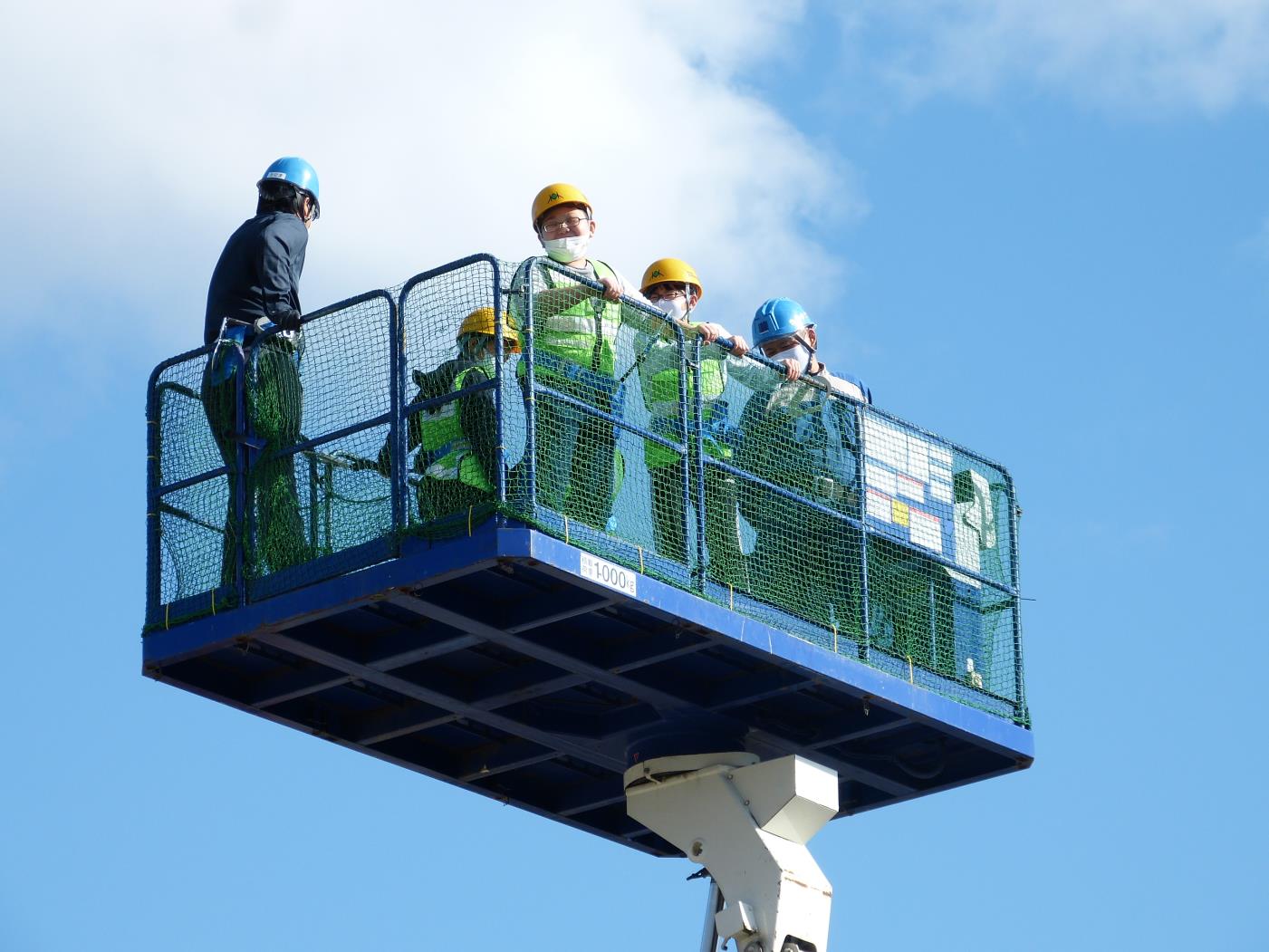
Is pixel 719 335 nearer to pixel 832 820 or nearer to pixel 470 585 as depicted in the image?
pixel 470 585

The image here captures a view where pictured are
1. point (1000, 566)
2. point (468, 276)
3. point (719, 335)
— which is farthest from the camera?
point (1000, 566)

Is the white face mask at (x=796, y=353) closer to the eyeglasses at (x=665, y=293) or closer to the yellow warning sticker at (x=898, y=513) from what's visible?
the eyeglasses at (x=665, y=293)

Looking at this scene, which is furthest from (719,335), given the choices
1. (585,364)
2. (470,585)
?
(470,585)

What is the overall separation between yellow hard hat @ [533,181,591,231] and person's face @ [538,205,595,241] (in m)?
0.03

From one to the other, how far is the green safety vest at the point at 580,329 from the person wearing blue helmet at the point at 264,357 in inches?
82.4

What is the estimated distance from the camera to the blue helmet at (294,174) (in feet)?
75.2

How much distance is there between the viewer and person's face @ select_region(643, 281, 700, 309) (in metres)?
23.2

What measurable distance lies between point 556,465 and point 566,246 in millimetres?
2134

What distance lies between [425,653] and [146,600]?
2242 mm

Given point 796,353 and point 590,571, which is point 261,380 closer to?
point 590,571

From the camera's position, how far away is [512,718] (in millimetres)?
23094

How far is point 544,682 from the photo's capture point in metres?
22.4

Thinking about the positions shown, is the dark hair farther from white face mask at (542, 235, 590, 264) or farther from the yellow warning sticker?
the yellow warning sticker

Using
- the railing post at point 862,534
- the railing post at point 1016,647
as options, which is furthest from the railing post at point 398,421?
the railing post at point 1016,647
